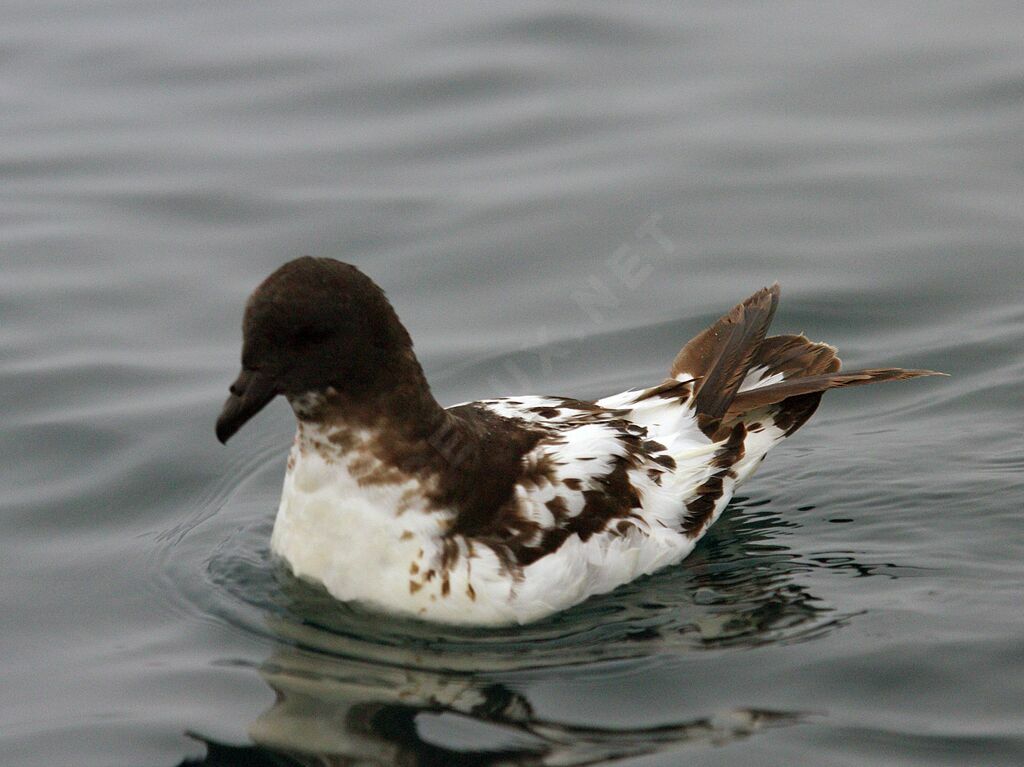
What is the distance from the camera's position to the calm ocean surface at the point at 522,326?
7.05m

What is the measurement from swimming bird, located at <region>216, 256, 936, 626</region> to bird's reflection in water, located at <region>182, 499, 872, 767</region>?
152 mm

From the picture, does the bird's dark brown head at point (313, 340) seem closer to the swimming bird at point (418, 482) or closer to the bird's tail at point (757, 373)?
the swimming bird at point (418, 482)

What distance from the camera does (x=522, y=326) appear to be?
1132 cm

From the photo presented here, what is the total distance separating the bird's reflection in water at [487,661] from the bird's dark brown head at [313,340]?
1011mm

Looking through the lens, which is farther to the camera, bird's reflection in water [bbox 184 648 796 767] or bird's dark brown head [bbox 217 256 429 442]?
bird's dark brown head [bbox 217 256 429 442]

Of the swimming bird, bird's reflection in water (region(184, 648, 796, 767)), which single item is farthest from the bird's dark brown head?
bird's reflection in water (region(184, 648, 796, 767))

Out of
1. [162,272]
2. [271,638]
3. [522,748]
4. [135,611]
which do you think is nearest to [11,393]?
[162,272]

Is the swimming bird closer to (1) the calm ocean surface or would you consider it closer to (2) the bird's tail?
(1) the calm ocean surface

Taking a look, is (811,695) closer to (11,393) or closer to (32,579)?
(32,579)

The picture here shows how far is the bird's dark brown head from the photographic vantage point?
7.32m

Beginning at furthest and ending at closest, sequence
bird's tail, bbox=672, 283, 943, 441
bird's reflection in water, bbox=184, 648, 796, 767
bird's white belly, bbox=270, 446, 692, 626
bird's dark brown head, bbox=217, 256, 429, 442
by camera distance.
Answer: bird's tail, bbox=672, 283, 943, 441 → bird's white belly, bbox=270, 446, 692, 626 → bird's dark brown head, bbox=217, 256, 429, 442 → bird's reflection in water, bbox=184, 648, 796, 767

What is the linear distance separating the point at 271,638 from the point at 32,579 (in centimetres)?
155

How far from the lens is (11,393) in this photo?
10.6 metres

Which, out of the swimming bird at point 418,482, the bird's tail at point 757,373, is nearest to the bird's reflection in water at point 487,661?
the swimming bird at point 418,482
